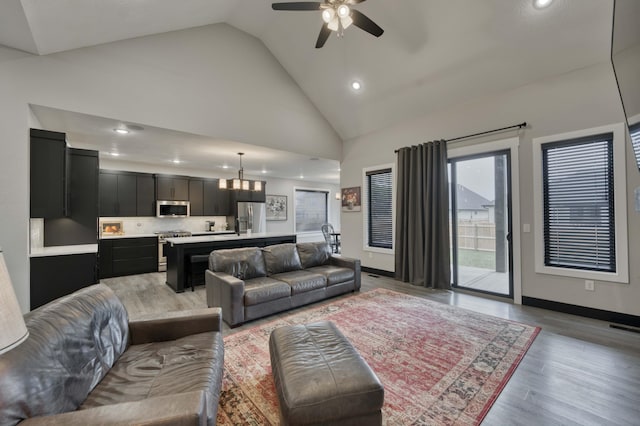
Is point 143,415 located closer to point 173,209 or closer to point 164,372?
point 164,372

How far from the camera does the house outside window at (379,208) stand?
5656 millimetres

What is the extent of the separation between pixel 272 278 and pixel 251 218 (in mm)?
4372

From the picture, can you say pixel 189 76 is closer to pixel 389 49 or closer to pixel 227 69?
pixel 227 69

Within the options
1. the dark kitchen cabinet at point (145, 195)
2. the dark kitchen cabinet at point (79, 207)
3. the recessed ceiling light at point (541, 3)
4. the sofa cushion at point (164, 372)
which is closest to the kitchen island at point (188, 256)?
the dark kitchen cabinet at point (79, 207)

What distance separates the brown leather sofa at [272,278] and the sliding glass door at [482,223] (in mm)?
1870

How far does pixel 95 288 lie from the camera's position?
186 centimetres

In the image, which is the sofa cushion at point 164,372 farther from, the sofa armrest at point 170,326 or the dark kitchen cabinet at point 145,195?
the dark kitchen cabinet at point 145,195

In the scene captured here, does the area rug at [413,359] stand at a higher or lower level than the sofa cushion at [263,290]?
lower

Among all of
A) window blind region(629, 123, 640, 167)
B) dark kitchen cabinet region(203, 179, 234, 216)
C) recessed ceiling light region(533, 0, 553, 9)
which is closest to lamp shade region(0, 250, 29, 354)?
window blind region(629, 123, 640, 167)

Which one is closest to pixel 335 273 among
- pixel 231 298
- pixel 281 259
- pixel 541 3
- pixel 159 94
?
pixel 281 259

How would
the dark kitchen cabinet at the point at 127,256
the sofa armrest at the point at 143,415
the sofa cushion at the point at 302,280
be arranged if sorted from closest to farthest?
1. the sofa armrest at the point at 143,415
2. the sofa cushion at the point at 302,280
3. the dark kitchen cabinet at the point at 127,256

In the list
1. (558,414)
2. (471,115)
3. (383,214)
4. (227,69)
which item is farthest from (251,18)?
(558,414)

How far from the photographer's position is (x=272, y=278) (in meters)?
3.97

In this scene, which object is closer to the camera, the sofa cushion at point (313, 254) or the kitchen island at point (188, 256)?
the sofa cushion at point (313, 254)
